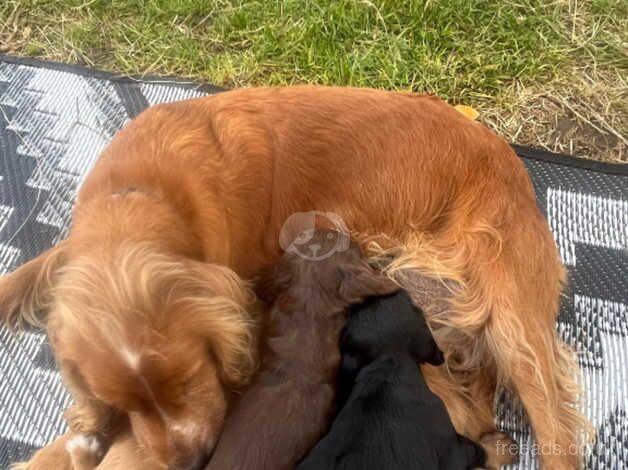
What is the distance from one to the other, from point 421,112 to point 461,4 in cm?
160

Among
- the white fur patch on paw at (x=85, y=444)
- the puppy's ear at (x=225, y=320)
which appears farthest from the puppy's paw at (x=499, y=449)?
the white fur patch on paw at (x=85, y=444)

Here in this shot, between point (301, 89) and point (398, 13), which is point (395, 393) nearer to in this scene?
point (301, 89)

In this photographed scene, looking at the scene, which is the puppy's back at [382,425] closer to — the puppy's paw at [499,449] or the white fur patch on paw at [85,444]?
the puppy's paw at [499,449]

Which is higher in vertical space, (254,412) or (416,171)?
(416,171)

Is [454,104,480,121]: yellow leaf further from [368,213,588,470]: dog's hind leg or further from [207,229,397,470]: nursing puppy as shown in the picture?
[207,229,397,470]: nursing puppy

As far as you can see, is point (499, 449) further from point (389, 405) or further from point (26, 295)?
point (26, 295)

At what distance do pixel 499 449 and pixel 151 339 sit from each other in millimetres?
1290

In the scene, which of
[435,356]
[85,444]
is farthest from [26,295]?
[435,356]

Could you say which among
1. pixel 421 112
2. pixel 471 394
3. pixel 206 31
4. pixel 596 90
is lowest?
pixel 471 394

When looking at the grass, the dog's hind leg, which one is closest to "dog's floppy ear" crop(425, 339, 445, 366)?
the dog's hind leg

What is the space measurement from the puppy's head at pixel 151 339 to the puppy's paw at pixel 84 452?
0.32 m

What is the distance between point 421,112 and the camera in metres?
2.47

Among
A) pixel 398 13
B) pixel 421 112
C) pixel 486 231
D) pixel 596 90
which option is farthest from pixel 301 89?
pixel 596 90

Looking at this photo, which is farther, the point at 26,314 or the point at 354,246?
the point at 354,246
